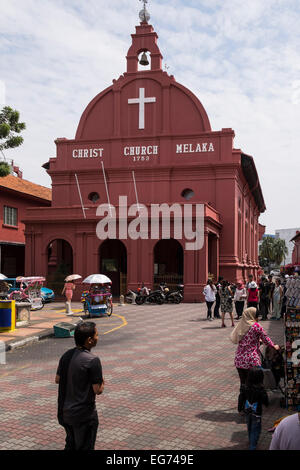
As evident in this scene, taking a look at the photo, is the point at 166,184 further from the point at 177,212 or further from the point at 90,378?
the point at 90,378

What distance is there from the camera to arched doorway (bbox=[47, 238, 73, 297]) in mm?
27125

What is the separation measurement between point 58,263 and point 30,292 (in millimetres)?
9602

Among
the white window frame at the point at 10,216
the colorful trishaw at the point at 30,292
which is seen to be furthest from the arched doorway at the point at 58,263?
the colorful trishaw at the point at 30,292

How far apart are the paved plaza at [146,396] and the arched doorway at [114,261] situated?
52.8ft

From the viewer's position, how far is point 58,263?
3027 cm

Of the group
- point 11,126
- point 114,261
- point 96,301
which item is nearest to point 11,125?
point 11,126

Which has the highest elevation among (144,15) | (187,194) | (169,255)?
(144,15)

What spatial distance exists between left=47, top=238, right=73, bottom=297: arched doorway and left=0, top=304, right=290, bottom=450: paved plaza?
1400 centimetres

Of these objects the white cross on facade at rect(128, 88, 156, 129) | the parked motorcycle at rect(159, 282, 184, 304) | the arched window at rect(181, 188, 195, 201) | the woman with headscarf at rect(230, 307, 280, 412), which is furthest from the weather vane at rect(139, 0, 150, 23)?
the woman with headscarf at rect(230, 307, 280, 412)

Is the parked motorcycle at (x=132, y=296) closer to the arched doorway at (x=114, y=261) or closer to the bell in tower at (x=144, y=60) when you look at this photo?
the arched doorway at (x=114, y=261)

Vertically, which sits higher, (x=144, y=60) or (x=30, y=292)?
(x=144, y=60)

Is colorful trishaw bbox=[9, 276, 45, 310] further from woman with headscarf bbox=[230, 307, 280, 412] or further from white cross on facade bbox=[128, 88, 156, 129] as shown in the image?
woman with headscarf bbox=[230, 307, 280, 412]

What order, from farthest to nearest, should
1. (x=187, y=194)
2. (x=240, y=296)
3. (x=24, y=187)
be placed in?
(x=24, y=187) < (x=187, y=194) < (x=240, y=296)

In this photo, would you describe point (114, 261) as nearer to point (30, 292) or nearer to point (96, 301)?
point (30, 292)
